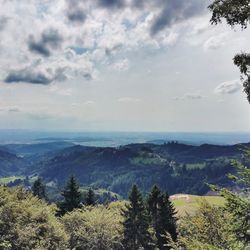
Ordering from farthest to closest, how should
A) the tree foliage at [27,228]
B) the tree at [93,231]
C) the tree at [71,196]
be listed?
the tree at [71,196]
the tree at [93,231]
the tree foliage at [27,228]

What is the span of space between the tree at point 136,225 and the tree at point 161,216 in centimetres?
433

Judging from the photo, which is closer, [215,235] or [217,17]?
[217,17]

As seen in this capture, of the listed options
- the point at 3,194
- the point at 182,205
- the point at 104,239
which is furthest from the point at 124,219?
the point at 182,205

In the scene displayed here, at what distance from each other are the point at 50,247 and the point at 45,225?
3003mm

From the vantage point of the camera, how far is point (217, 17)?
1753 cm

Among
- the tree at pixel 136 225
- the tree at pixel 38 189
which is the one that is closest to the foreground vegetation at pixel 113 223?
the tree at pixel 136 225

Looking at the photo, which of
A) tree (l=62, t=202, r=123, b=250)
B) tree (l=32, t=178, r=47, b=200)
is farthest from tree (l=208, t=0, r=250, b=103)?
tree (l=32, t=178, r=47, b=200)

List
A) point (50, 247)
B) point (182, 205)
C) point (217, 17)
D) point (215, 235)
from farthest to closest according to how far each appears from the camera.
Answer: point (182, 205), point (50, 247), point (215, 235), point (217, 17)

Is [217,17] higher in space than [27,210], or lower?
higher

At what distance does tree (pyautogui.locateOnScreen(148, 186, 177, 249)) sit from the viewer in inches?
2931

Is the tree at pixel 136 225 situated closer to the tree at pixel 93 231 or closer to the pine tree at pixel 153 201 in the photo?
the tree at pixel 93 231

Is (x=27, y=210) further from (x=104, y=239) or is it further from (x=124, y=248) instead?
(x=124, y=248)

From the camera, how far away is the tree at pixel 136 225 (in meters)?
69.7

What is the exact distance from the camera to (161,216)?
76.6 meters
